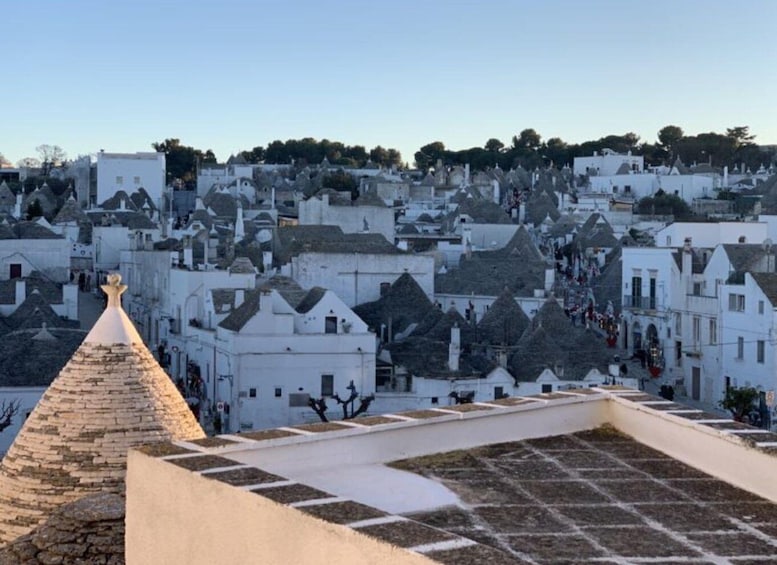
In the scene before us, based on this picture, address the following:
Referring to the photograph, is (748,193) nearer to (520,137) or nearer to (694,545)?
(520,137)

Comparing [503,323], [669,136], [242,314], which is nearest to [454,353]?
[242,314]

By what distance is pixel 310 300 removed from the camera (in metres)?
42.1

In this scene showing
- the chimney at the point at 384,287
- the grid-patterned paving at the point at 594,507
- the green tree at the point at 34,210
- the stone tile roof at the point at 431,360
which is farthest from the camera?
the green tree at the point at 34,210

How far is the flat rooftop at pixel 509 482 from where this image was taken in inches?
291

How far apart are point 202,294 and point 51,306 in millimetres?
5705

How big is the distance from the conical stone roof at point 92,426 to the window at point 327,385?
23338 mm

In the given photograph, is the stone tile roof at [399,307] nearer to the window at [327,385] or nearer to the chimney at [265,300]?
the chimney at [265,300]

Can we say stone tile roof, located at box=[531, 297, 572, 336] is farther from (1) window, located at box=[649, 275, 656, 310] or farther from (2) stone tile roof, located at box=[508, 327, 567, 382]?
(1) window, located at box=[649, 275, 656, 310]

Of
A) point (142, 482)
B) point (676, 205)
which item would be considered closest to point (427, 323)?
point (142, 482)

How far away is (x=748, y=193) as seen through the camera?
319 feet

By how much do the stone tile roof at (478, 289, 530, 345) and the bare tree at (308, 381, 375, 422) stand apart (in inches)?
317

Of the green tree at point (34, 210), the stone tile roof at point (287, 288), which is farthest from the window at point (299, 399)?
the green tree at point (34, 210)

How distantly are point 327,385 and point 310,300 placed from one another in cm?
408

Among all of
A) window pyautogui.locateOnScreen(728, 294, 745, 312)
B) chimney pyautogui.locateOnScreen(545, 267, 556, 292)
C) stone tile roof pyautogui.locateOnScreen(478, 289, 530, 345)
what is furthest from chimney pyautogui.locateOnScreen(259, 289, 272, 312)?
chimney pyautogui.locateOnScreen(545, 267, 556, 292)
